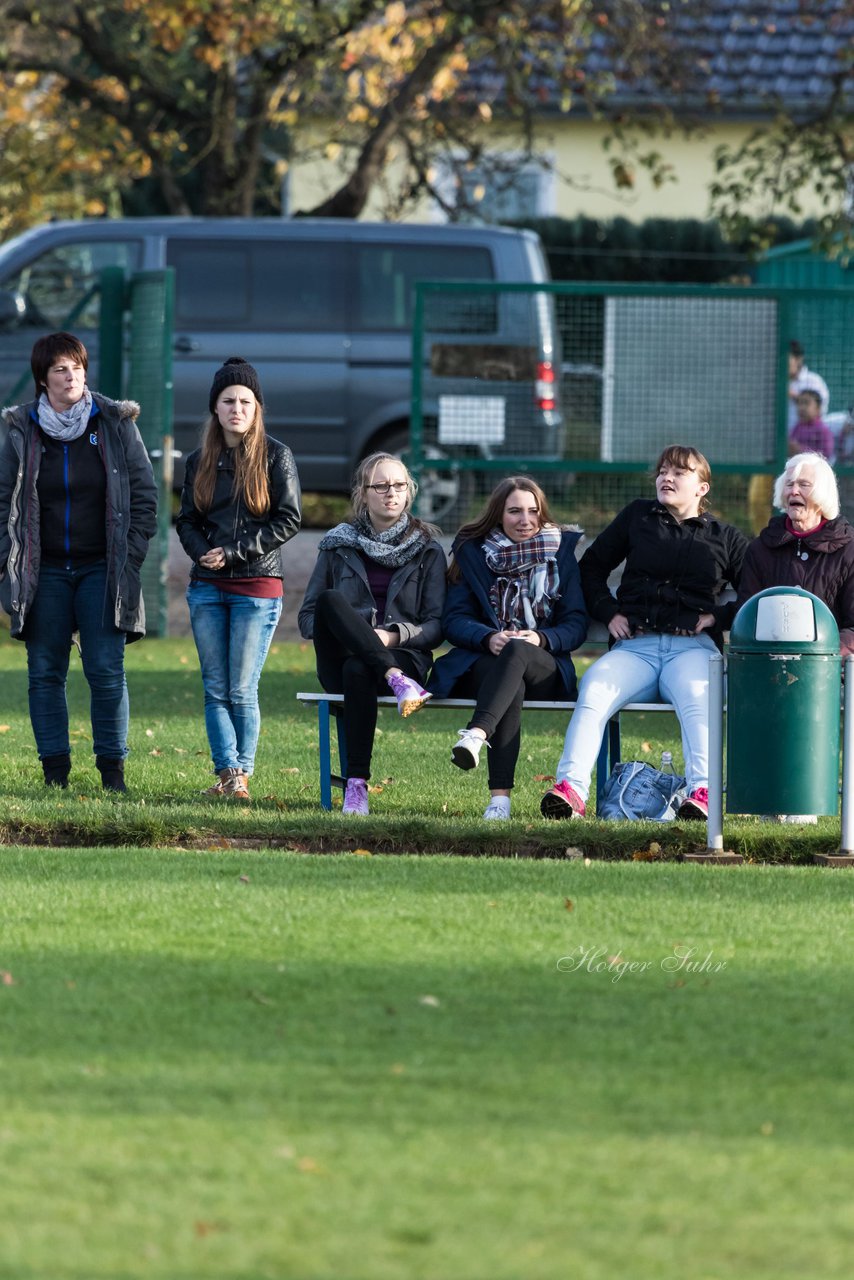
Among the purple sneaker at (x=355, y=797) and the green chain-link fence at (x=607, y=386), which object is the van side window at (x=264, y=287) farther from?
the purple sneaker at (x=355, y=797)

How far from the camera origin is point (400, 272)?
16984mm

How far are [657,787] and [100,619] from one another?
2.34 meters

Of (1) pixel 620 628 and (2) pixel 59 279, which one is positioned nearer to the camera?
(1) pixel 620 628

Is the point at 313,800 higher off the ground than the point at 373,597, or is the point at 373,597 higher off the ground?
the point at 373,597

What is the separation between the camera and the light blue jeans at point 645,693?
25.3 ft

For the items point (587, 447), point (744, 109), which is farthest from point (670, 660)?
point (744, 109)

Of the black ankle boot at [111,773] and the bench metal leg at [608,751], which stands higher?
the bench metal leg at [608,751]

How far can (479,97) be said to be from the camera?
24.2 m

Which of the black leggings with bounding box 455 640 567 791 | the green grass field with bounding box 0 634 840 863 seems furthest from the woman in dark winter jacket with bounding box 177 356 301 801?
the black leggings with bounding box 455 640 567 791

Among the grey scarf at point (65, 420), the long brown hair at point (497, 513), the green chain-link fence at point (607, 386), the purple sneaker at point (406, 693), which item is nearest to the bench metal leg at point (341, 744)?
the purple sneaker at point (406, 693)

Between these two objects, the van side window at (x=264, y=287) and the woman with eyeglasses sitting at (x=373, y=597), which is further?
the van side window at (x=264, y=287)

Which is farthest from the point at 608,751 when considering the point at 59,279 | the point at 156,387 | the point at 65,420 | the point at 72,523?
the point at 59,279

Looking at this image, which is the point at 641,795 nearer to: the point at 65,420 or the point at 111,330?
the point at 65,420

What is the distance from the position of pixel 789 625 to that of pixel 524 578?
1469mm
